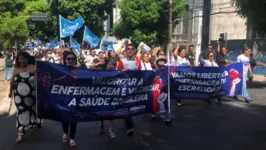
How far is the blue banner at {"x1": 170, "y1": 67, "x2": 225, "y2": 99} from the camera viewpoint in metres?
7.93

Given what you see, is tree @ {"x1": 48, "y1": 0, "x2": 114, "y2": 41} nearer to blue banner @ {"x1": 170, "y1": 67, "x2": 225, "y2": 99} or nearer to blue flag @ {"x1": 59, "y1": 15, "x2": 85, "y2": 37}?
blue flag @ {"x1": 59, "y1": 15, "x2": 85, "y2": 37}

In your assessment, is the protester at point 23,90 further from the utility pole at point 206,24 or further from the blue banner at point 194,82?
the utility pole at point 206,24

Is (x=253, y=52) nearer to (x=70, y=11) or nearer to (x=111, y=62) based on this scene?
(x=111, y=62)

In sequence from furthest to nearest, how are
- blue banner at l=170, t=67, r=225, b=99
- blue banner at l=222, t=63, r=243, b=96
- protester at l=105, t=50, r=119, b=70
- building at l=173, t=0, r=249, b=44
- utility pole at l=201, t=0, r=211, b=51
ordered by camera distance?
utility pole at l=201, t=0, r=211, b=51
building at l=173, t=0, r=249, b=44
blue banner at l=222, t=63, r=243, b=96
blue banner at l=170, t=67, r=225, b=99
protester at l=105, t=50, r=119, b=70

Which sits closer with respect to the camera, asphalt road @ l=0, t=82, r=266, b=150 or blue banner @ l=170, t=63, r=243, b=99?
asphalt road @ l=0, t=82, r=266, b=150

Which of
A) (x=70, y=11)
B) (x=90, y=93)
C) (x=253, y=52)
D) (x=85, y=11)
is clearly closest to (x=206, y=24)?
(x=253, y=52)

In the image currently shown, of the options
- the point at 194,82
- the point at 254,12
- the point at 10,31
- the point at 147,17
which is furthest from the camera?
the point at 147,17

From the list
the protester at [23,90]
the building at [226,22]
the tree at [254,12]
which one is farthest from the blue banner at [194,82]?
the building at [226,22]

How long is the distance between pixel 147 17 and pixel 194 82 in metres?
23.3

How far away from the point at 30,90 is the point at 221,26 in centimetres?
2756

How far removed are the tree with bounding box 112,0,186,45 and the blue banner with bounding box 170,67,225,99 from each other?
2237 cm

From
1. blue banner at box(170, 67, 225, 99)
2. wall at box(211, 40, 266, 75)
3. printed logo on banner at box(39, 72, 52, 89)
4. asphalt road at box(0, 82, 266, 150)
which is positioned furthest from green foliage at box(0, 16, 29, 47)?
printed logo on banner at box(39, 72, 52, 89)

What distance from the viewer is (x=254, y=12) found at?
616cm

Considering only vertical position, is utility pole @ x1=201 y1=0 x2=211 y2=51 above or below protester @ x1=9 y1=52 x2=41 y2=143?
above
